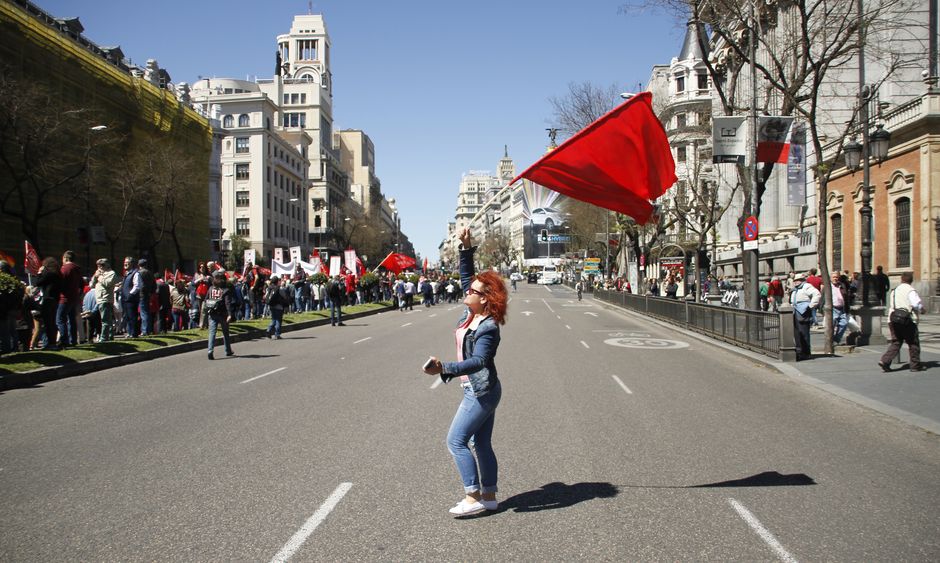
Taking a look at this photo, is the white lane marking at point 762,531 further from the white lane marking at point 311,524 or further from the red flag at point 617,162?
the white lane marking at point 311,524

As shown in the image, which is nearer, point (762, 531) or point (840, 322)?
point (762, 531)

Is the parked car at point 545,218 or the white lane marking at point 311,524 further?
the parked car at point 545,218

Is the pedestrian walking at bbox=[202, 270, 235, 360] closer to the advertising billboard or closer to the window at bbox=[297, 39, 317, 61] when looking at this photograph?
the advertising billboard

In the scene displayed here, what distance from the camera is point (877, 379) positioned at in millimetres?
12062

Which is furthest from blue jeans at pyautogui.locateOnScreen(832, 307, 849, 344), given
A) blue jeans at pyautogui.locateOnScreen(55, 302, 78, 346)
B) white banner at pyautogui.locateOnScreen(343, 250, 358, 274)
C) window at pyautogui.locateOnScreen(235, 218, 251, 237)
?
window at pyautogui.locateOnScreen(235, 218, 251, 237)

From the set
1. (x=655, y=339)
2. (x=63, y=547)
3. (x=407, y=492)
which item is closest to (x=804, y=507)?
(x=407, y=492)

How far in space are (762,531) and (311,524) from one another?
3060mm

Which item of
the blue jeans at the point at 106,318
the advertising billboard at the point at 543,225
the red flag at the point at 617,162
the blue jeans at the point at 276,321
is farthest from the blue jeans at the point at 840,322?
the advertising billboard at the point at 543,225

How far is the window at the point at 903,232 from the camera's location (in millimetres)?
27712

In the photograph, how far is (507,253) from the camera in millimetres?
151625

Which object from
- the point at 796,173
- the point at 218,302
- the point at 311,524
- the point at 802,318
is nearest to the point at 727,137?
the point at 802,318

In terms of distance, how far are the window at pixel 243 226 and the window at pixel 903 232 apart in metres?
62.1

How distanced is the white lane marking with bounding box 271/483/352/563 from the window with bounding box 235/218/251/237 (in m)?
73.8

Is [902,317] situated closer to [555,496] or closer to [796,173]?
[555,496]
